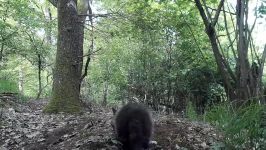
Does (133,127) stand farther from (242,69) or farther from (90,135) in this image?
(242,69)

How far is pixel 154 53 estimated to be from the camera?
11656mm

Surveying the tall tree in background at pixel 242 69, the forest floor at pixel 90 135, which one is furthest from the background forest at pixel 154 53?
the forest floor at pixel 90 135

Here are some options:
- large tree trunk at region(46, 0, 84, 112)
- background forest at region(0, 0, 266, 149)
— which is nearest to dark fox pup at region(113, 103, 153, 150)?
background forest at region(0, 0, 266, 149)

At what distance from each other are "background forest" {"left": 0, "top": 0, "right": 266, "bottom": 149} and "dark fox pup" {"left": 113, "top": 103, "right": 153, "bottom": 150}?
75 centimetres

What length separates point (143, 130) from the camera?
175 inches

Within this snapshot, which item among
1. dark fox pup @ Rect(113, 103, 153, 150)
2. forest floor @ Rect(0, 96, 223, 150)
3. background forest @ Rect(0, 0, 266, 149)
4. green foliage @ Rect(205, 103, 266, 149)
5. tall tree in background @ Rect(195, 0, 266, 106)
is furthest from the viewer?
background forest @ Rect(0, 0, 266, 149)

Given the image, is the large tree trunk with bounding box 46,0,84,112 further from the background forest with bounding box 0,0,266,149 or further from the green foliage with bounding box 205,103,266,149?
the green foliage with bounding box 205,103,266,149

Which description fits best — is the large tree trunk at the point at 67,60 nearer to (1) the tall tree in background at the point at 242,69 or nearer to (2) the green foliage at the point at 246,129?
(1) the tall tree in background at the point at 242,69

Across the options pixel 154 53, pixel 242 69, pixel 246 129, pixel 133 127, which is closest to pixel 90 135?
pixel 133 127

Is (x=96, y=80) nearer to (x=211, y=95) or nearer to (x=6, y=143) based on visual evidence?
(x=211, y=95)

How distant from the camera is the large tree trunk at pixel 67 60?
344 inches

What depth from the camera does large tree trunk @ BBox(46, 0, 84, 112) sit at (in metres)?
8.75

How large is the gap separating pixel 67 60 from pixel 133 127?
4868mm

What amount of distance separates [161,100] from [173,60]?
1.27 meters
